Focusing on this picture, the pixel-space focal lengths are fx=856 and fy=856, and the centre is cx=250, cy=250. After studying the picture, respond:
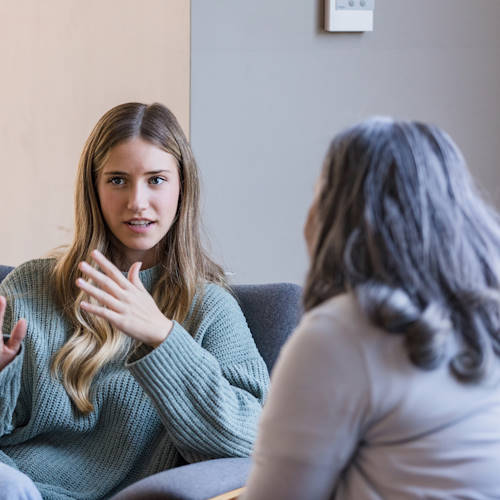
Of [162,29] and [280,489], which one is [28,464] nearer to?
[280,489]

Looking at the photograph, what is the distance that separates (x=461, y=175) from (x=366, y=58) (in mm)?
1415

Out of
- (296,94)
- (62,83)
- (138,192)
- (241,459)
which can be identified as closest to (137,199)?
(138,192)

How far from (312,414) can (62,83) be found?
84.4 inches

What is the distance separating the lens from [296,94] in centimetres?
227

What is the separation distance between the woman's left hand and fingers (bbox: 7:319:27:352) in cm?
14

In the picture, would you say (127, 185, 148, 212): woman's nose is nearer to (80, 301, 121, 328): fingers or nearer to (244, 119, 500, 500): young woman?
(80, 301, 121, 328): fingers

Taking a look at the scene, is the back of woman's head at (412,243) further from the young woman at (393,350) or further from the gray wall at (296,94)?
the gray wall at (296,94)

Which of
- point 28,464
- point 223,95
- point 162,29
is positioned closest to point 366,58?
point 223,95

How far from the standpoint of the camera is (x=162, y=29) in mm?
2395

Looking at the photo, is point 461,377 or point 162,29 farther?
point 162,29

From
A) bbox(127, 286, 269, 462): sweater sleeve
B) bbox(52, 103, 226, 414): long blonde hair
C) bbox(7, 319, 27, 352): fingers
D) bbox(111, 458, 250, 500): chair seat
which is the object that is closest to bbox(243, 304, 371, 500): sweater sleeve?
bbox(111, 458, 250, 500): chair seat

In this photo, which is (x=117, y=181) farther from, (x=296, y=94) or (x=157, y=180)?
(x=296, y=94)

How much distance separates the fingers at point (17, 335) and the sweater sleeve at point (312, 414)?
2.46 ft

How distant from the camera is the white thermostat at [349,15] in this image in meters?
2.21
